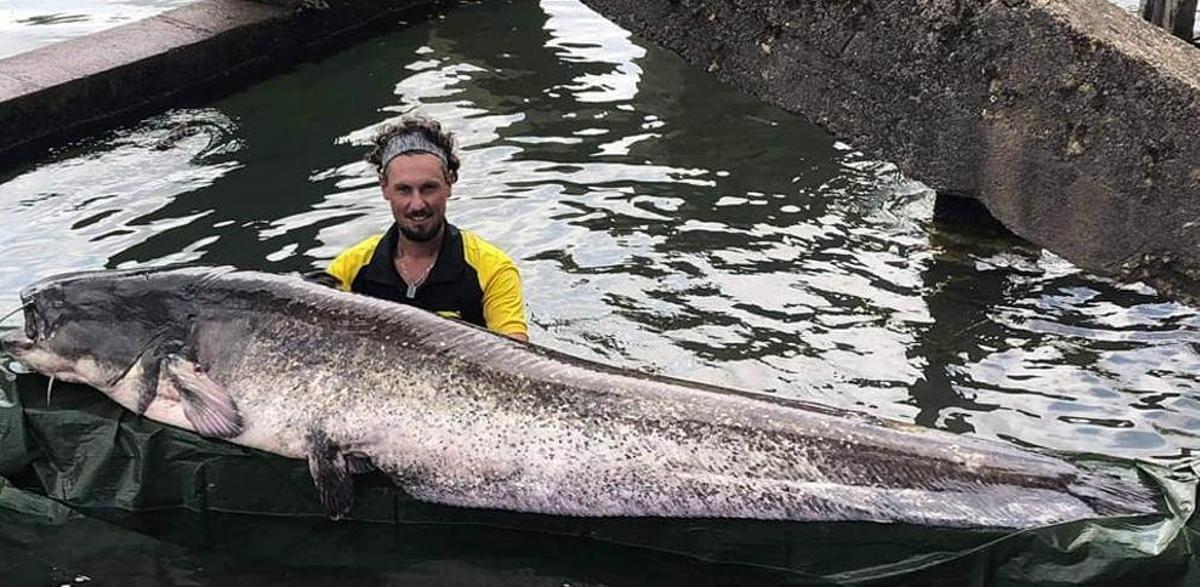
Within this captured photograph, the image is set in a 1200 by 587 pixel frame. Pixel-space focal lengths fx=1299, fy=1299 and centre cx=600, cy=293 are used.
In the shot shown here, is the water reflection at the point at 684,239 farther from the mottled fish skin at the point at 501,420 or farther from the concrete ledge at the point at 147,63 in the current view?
the mottled fish skin at the point at 501,420

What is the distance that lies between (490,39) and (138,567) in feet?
29.7

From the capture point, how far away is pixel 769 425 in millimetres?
3805

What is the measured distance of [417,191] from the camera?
5.04 meters

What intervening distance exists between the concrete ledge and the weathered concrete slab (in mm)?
4702

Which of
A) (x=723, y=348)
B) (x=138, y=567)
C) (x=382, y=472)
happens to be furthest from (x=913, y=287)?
(x=138, y=567)

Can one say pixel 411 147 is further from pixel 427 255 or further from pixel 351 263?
pixel 351 263

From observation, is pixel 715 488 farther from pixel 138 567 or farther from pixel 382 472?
pixel 138 567

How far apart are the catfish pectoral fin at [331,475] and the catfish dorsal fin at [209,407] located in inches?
10.7

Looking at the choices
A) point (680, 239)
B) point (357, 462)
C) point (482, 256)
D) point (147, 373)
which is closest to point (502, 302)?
point (482, 256)

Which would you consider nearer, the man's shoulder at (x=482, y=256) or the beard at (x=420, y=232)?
the beard at (x=420, y=232)

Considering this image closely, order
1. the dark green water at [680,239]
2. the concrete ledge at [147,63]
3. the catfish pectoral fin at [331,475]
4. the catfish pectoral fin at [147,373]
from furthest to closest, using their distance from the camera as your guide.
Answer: the concrete ledge at [147,63]
the dark green water at [680,239]
the catfish pectoral fin at [147,373]
the catfish pectoral fin at [331,475]

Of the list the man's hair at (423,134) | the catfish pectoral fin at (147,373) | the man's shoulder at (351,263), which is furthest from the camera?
the man's shoulder at (351,263)

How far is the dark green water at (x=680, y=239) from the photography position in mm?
6184

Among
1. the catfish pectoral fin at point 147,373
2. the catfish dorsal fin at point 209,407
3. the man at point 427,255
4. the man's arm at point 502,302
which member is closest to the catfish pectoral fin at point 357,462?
the catfish dorsal fin at point 209,407
